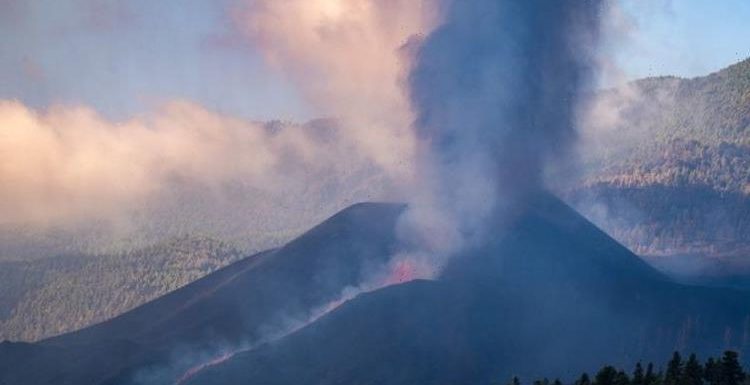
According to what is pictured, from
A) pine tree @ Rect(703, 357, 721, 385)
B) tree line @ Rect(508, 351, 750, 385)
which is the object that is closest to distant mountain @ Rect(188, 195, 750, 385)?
tree line @ Rect(508, 351, 750, 385)

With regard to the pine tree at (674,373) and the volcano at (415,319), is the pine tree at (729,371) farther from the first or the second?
the volcano at (415,319)

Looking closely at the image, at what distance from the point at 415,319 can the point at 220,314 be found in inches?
976

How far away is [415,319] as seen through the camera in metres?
112

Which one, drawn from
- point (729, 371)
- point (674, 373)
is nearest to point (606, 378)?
point (674, 373)

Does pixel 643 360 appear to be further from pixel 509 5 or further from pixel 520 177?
pixel 509 5

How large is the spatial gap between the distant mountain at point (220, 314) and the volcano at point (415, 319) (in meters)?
0.26

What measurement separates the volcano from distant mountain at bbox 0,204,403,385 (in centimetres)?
26

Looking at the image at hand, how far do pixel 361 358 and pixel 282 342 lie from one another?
30.5 ft

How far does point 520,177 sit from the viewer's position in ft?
510

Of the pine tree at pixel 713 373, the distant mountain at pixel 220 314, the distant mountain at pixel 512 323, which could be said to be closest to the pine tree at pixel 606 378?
the pine tree at pixel 713 373

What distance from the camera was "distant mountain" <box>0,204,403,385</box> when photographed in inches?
4513

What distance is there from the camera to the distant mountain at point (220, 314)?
115 meters

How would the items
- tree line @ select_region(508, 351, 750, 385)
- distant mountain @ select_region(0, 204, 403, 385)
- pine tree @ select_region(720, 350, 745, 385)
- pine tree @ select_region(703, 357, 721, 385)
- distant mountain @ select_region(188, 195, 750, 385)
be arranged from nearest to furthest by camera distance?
pine tree @ select_region(720, 350, 745, 385)
tree line @ select_region(508, 351, 750, 385)
pine tree @ select_region(703, 357, 721, 385)
distant mountain @ select_region(188, 195, 750, 385)
distant mountain @ select_region(0, 204, 403, 385)

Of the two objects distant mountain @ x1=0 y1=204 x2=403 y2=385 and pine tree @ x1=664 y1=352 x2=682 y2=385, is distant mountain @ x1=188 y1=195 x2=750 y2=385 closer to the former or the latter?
distant mountain @ x1=0 y1=204 x2=403 y2=385
